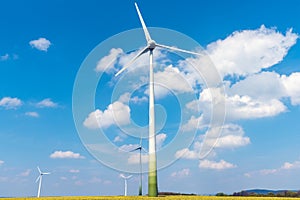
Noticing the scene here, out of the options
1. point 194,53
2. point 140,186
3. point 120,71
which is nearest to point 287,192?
point 140,186

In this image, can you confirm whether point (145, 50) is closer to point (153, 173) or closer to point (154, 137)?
point (154, 137)

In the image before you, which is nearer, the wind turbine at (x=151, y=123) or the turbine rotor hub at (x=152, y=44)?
the wind turbine at (x=151, y=123)

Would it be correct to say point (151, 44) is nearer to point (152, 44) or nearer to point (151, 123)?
point (152, 44)

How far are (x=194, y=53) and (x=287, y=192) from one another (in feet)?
201

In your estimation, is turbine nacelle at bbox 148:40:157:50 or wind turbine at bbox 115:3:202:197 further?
turbine nacelle at bbox 148:40:157:50

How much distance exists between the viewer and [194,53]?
220 feet

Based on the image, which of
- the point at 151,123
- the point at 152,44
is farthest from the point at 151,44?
the point at 151,123

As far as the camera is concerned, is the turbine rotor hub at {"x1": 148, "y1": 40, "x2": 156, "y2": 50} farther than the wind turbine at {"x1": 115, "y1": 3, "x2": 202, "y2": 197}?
Yes

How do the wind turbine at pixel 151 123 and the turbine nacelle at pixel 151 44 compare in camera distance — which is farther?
the turbine nacelle at pixel 151 44

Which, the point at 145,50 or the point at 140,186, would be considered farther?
the point at 140,186

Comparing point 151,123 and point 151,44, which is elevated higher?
point 151,44

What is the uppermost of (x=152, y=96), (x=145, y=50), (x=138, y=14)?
(x=138, y=14)

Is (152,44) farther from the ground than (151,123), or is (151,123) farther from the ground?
(152,44)

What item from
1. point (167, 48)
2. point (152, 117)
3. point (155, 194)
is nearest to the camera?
point (155, 194)
